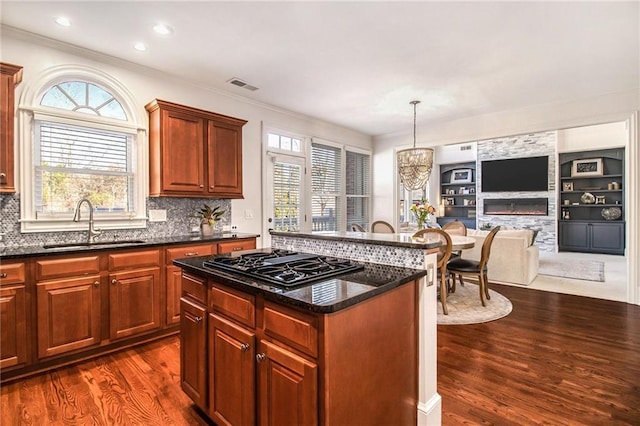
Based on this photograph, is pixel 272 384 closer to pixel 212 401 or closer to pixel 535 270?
pixel 212 401

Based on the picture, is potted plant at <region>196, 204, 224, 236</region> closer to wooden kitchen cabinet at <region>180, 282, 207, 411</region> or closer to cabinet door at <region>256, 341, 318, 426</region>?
wooden kitchen cabinet at <region>180, 282, 207, 411</region>

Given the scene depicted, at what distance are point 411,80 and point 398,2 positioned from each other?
5.07 ft

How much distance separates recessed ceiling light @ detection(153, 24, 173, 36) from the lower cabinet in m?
10.2

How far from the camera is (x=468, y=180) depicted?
1060 cm

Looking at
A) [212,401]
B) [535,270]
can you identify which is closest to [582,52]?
[535,270]

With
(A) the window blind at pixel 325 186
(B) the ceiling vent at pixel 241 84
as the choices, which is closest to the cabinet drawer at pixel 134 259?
(B) the ceiling vent at pixel 241 84

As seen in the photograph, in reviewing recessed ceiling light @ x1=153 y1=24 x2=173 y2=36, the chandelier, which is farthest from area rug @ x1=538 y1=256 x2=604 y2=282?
recessed ceiling light @ x1=153 y1=24 x2=173 y2=36

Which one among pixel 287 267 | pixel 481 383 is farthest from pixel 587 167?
Result: pixel 287 267

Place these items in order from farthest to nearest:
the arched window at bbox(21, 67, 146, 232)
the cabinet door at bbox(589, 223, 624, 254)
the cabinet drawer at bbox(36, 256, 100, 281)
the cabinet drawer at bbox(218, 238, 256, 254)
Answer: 1. the cabinet door at bbox(589, 223, 624, 254)
2. the cabinet drawer at bbox(218, 238, 256, 254)
3. the arched window at bbox(21, 67, 146, 232)
4. the cabinet drawer at bbox(36, 256, 100, 281)

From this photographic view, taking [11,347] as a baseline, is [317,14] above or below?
above

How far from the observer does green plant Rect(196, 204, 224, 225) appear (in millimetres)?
3713

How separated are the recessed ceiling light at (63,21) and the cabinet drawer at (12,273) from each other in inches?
77.4

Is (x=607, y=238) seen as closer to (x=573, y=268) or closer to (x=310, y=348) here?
(x=573, y=268)

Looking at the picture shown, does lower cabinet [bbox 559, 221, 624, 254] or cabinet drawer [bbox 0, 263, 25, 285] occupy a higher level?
cabinet drawer [bbox 0, 263, 25, 285]
